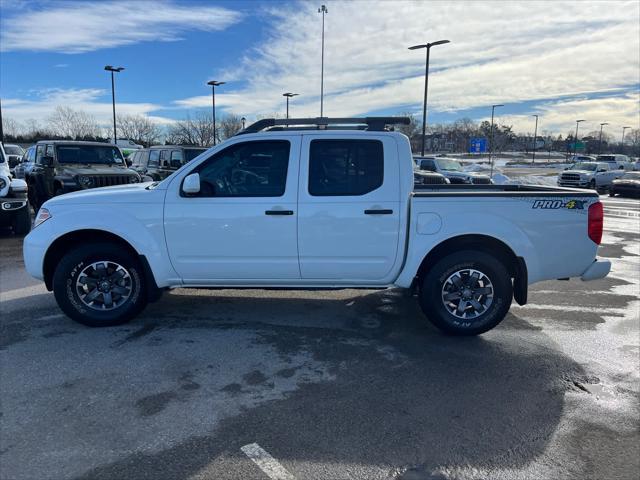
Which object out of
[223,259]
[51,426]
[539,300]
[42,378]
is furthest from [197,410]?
[539,300]

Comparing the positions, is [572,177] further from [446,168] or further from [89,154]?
[89,154]

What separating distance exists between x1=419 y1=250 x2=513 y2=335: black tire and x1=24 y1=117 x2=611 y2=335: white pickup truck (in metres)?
0.01

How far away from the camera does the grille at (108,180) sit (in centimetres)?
1172

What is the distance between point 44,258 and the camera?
193 inches

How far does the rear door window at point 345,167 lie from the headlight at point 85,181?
8.79 metres

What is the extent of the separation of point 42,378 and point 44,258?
154 centimetres

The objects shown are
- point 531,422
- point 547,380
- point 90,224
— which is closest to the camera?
point 531,422

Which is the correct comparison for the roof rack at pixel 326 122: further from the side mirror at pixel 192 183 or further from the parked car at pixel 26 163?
the parked car at pixel 26 163

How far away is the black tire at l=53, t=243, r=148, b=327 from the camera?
15.9 feet

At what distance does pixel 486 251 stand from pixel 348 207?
1466 mm

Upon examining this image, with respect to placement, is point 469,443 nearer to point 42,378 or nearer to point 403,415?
point 403,415

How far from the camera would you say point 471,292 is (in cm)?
475

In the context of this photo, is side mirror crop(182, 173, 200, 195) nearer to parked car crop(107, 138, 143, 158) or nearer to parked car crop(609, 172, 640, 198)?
parked car crop(609, 172, 640, 198)

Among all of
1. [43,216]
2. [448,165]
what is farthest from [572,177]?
[43,216]
